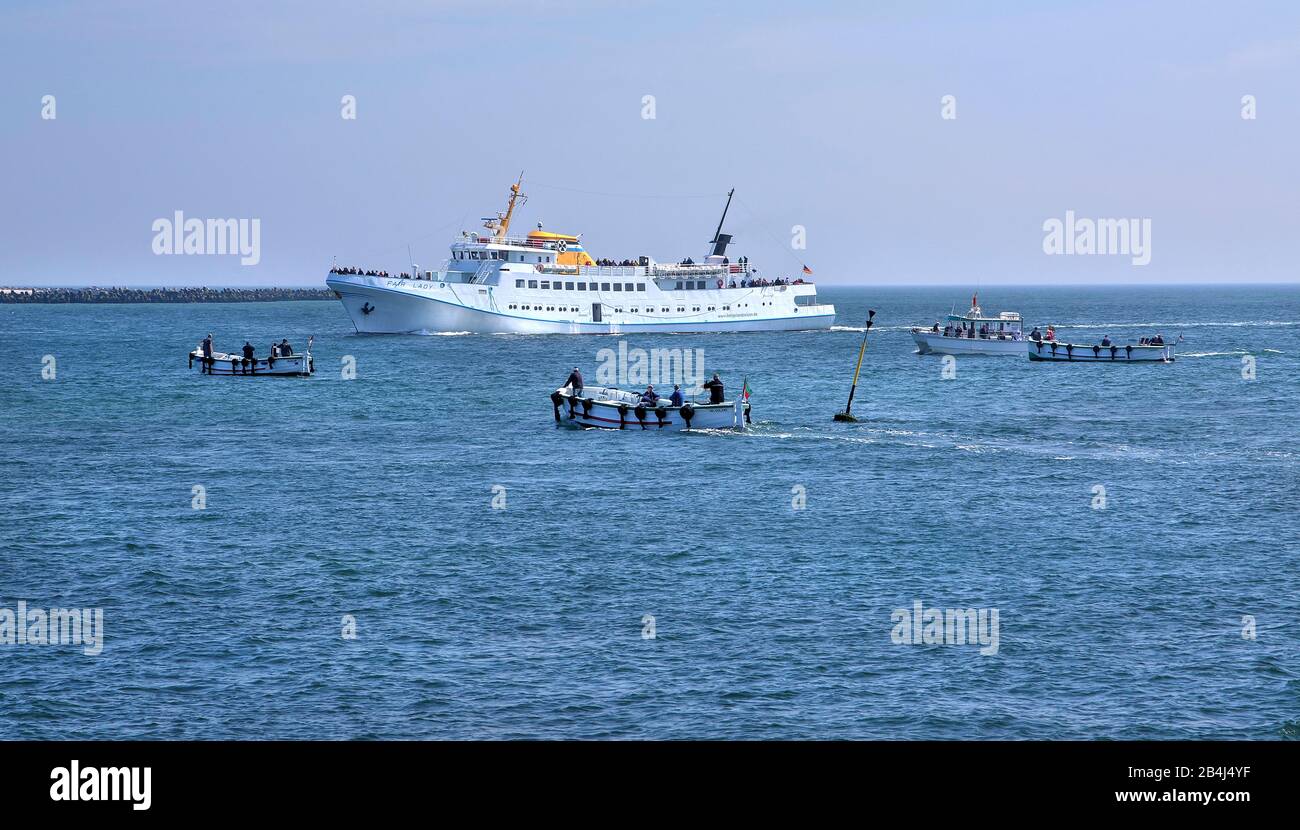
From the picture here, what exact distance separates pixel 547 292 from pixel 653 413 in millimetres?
64369

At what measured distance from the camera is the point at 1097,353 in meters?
93.0

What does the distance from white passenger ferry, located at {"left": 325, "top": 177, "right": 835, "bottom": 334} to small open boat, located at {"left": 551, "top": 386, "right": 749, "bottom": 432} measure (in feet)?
195

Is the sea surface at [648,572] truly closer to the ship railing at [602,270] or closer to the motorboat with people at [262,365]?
the motorboat with people at [262,365]

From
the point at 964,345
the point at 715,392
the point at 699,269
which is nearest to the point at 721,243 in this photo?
the point at 699,269

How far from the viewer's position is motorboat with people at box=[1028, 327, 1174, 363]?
3605 inches

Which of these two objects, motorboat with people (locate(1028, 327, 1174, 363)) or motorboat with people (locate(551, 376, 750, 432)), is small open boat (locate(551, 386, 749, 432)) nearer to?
motorboat with people (locate(551, 376, 750, 432))

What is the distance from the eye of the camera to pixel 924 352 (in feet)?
332

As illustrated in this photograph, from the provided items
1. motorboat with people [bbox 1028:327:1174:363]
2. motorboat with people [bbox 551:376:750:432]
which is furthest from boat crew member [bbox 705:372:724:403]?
motorboat with people [bbox 1028:327:1174:363]

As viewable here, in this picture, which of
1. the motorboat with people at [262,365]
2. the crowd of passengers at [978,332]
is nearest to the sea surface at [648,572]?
the motorboat with people at [262,365]

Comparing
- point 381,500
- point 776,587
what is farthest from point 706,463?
point 776,587

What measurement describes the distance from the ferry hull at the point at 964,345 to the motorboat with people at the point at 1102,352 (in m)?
1.18

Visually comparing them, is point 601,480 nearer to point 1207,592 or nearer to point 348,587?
point 348,587
